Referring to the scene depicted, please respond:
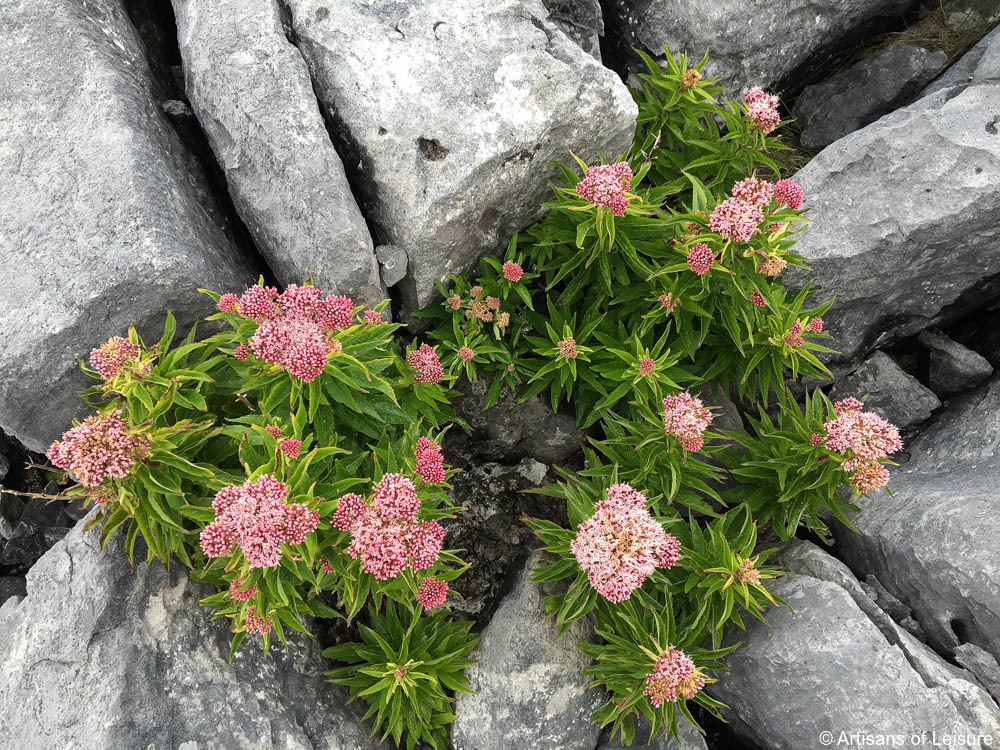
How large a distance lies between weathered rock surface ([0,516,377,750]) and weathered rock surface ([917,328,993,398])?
6.16 meters

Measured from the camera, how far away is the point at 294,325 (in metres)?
3.67

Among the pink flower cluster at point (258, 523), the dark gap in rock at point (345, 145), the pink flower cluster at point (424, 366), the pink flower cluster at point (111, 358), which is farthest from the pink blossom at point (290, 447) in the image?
the dark gap in rock at point (345, 145)

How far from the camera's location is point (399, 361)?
4.73 meters

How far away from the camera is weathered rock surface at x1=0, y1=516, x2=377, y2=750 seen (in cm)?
405

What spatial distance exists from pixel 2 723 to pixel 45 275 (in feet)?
9.42

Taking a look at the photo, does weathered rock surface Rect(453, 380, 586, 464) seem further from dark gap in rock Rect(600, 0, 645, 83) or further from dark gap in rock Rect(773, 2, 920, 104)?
dark gap in rock Rect(773, 2, 920, 104)

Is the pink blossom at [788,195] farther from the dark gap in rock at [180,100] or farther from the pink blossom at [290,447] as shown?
the dark gap in rock at [180,100]

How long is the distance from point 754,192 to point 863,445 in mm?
1817

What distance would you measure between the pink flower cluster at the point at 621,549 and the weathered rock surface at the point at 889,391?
3.34 meters

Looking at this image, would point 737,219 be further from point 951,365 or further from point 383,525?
point 951,365

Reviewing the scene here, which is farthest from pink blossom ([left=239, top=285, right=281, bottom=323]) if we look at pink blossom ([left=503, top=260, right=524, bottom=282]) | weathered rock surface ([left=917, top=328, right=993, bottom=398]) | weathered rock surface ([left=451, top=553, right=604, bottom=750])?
weathered rock surface ([left=917, top=328, right=993, bottom=398])

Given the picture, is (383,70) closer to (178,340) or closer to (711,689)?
(178,340)

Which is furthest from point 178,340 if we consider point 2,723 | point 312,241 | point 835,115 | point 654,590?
point 835,115

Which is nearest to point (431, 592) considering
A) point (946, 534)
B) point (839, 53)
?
point (946, 534)
